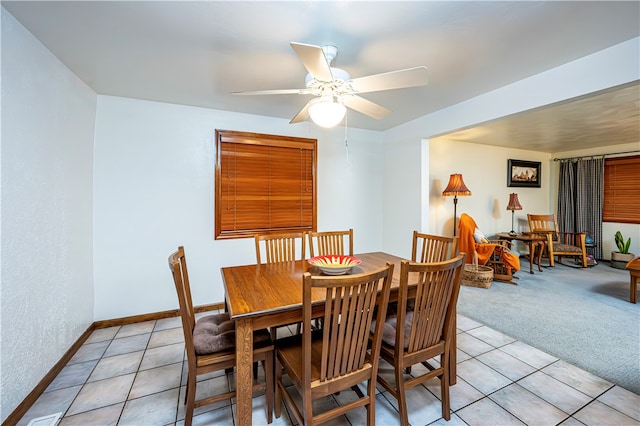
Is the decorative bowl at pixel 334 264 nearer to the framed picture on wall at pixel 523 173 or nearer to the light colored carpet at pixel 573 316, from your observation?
the light colored carpet at pixel 573 316

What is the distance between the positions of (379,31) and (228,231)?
2483 mm

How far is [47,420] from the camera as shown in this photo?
157 cm

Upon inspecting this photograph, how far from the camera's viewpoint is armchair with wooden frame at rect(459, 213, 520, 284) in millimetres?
4055

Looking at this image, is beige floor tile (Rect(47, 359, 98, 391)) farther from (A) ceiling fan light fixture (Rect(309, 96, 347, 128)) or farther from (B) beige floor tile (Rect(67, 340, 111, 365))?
(A) ceiling fan light fixture (Rect(309, 96, 347, 128))

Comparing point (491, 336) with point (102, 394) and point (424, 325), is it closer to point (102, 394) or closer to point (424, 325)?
point (424, 325)

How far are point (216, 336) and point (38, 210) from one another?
4.82ft

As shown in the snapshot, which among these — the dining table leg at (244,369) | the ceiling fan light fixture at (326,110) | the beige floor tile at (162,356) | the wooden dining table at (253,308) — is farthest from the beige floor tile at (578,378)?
the beige floor tile at (162,356)

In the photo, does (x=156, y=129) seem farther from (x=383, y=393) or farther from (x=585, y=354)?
(x=585, y=354)

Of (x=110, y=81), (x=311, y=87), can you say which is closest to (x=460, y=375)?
(x=311, y=87)

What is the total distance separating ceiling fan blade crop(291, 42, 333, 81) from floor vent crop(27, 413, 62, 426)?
2.41 meters

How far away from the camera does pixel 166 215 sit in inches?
115

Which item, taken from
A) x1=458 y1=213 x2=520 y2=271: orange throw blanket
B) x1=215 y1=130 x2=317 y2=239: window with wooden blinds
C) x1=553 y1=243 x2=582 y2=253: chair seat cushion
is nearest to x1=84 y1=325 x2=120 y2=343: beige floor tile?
x1=215 y1=130 x2=317 y2=239: window with wooden blinds

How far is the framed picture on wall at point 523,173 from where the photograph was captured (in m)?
5.60

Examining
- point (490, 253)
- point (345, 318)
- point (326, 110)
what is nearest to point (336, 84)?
point (326, 110)
